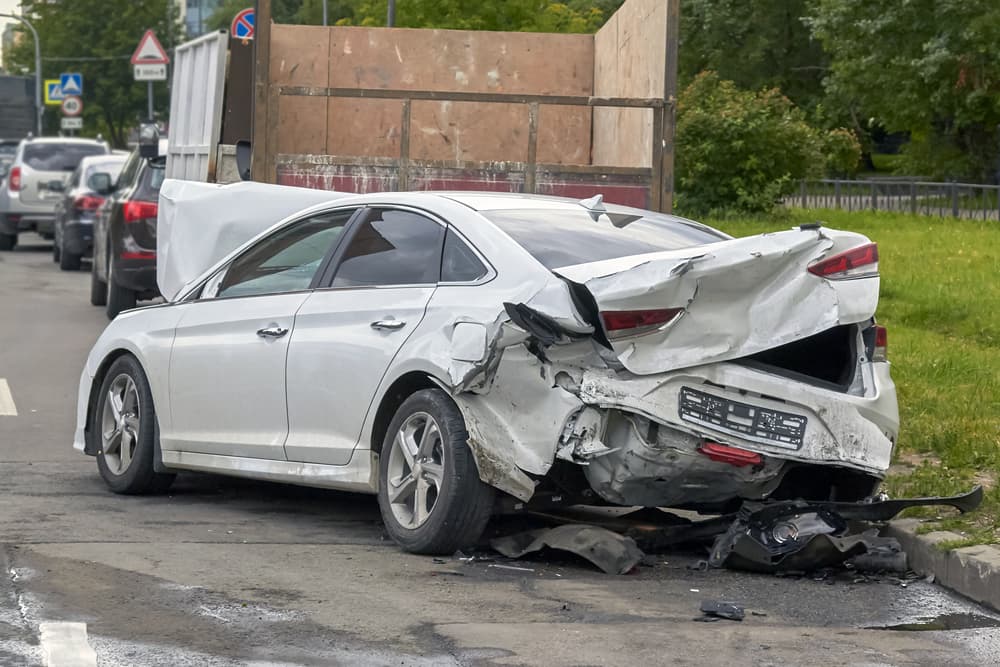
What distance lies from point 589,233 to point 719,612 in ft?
6.02

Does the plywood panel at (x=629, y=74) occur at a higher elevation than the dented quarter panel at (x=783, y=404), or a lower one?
higher

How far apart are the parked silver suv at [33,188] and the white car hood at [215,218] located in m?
17.8

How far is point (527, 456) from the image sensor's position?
6.60 meters

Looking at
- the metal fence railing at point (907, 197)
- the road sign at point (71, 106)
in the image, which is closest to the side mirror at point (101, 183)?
the metal fence railing at point (907, 197)

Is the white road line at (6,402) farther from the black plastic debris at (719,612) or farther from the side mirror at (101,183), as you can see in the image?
the side mirror at (101,183)

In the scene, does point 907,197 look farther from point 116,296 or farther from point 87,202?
point 116,296

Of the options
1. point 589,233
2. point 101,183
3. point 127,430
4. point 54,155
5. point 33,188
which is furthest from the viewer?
point 54,155

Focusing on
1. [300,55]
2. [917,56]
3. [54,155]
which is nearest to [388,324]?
[300,55]

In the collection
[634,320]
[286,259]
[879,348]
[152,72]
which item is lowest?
[879,348]

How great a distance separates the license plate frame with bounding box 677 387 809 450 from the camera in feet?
21.5

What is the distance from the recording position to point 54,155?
97.5 ft

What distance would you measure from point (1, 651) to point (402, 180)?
6815 mm

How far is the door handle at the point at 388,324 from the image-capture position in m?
7.14

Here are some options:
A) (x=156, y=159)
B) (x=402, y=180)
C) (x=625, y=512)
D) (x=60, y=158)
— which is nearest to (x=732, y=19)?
(x=60, y=158)
